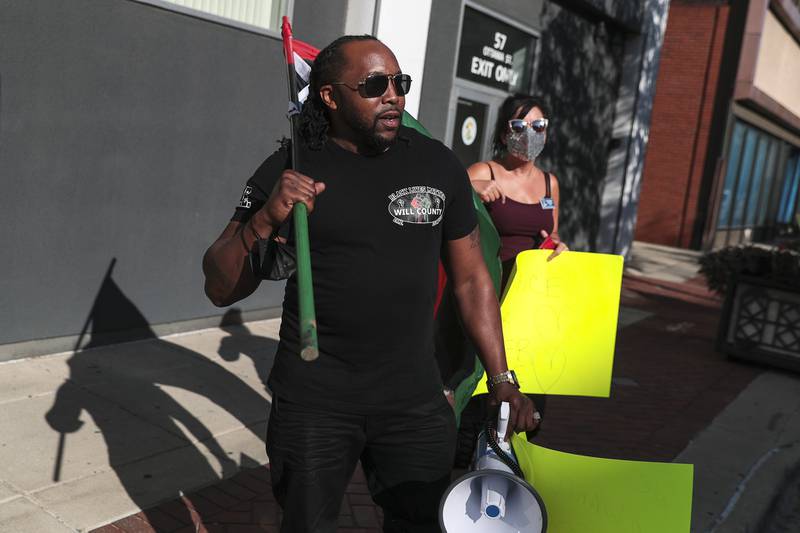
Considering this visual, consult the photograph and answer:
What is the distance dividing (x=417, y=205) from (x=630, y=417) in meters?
4.32

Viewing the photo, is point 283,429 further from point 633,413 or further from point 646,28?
point 646,28

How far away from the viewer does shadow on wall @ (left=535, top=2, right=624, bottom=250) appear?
1115cm

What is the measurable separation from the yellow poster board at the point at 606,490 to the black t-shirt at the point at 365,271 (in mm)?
422

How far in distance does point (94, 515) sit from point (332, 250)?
80.6 inches

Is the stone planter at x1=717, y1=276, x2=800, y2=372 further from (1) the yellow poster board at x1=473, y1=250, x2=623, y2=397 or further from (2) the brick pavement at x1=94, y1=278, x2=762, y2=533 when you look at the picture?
(1) the yellow poster board at x1=473, y1=250, x2=623, y2=397

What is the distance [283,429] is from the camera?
91.7 inches

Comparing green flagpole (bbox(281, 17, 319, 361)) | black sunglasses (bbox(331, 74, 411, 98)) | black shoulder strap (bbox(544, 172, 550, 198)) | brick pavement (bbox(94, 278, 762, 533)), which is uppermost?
black sunglasses (bbox(331, 74, 411, 98))

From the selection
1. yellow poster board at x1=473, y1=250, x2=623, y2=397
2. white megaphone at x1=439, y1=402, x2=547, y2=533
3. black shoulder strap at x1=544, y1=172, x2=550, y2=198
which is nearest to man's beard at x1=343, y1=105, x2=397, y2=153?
white megaphone at x1=439, y1=402, x2=547, y2=533

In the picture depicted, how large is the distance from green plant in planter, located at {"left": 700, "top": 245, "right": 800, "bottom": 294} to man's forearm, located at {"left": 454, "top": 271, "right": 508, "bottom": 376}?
597cm

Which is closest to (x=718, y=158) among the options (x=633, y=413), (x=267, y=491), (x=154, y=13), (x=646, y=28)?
(x=646, y=28)

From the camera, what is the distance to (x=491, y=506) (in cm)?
217

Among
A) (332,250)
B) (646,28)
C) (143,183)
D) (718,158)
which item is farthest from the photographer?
(718,158)

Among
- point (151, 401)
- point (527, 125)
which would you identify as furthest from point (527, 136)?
point (151, 401)

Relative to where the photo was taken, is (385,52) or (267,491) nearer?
(385,52)
